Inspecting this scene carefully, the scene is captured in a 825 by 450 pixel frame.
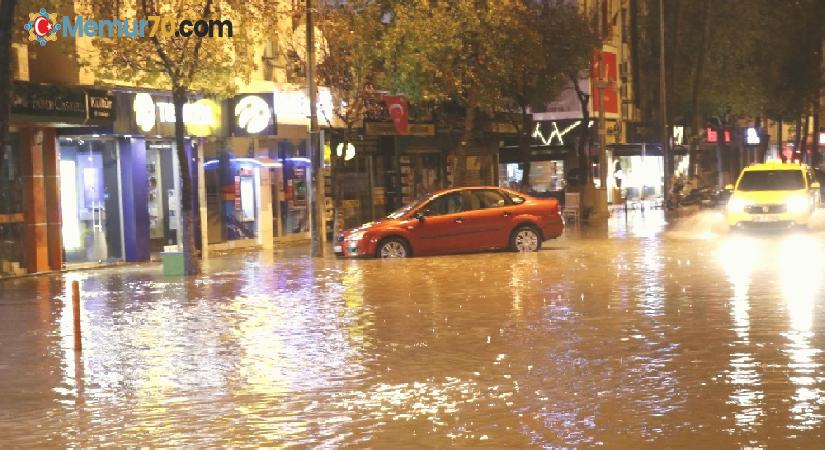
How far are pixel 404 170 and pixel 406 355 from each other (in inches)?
1265

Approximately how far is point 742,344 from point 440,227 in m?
14.8

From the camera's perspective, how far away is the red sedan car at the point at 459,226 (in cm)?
2775

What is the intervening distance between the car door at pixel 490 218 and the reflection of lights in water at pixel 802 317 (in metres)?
5.95

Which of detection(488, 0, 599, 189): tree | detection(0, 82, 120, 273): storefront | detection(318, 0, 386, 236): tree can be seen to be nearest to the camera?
detection(0, 82, 120, 273): storefront

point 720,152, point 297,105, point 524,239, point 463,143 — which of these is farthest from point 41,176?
point 720,152

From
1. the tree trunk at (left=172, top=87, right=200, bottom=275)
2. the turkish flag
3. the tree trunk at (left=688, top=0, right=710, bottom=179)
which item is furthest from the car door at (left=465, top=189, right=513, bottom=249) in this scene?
the tree trunk at (left=688, top=0, right=710, bottom=179)

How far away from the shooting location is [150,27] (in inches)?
973

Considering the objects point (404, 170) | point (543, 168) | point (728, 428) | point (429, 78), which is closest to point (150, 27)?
point (429, 78)

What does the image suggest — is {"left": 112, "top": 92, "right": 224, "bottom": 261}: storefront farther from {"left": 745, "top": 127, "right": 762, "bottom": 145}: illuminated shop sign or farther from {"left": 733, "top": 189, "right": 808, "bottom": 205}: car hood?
{"left": 745, "top": 127, "right": 762, "bottom": 145}: illuminated shop sign

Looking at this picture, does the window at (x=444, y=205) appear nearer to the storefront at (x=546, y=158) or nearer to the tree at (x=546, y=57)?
the tree at (x=546, y=57)

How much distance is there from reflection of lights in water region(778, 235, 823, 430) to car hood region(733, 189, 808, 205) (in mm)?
2167

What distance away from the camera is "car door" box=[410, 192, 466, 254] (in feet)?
91.0

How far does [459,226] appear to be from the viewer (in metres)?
27.9

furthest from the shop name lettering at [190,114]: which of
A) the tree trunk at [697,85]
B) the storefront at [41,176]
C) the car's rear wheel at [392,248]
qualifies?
the tree trunk at [697,85]
